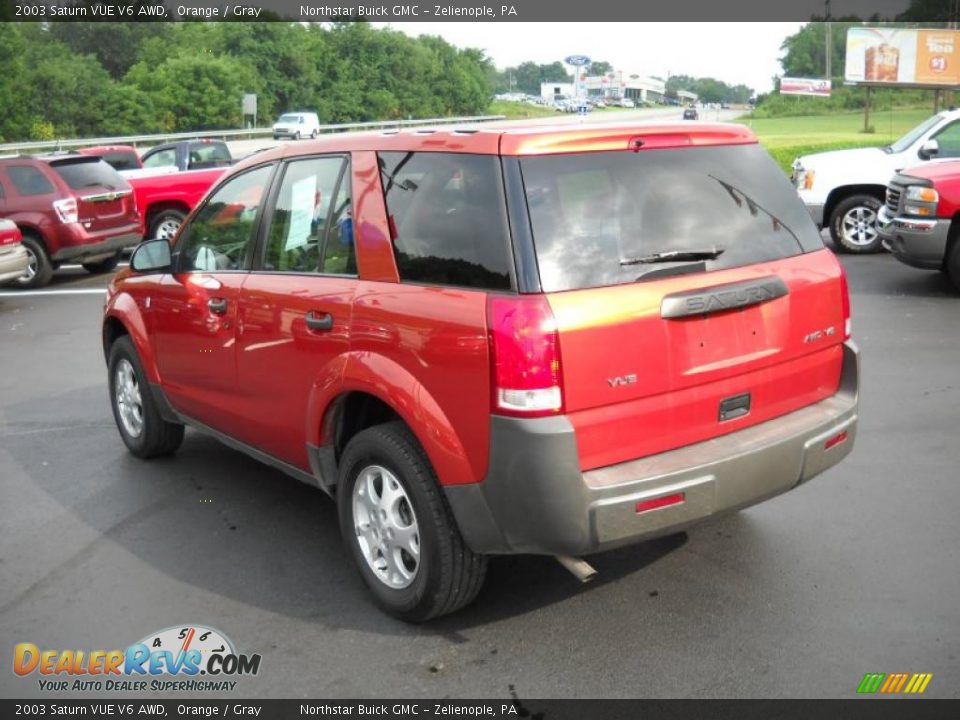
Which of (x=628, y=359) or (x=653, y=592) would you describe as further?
(x=653, y=592)

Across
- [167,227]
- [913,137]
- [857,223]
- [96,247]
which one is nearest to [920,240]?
[857,223]

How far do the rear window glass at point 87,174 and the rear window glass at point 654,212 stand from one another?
12.3m

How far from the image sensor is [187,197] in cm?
1675

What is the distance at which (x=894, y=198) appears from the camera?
37.3ft

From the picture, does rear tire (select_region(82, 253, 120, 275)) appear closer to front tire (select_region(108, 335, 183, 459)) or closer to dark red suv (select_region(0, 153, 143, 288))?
dark red suv (select_region(0, 153, 143, 288))

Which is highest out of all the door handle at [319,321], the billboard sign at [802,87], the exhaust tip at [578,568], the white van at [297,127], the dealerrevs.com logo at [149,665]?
the billboard sign at [802,87]

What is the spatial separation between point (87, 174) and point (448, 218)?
1233 centimetres

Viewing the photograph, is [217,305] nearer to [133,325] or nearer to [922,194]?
[133,325]

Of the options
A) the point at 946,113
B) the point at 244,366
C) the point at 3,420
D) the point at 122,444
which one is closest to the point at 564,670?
the point at 244,366

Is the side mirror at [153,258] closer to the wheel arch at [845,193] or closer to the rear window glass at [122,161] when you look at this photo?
the wheel arch at [845,193]

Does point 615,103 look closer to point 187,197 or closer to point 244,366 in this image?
point 244,366

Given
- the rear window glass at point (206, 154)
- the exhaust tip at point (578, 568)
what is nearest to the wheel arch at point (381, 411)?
the exhaust tip at point (578, 568)

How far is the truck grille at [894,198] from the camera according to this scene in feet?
36.2

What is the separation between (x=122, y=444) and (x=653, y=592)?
151 inches
